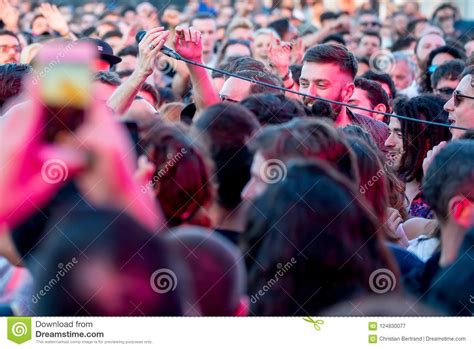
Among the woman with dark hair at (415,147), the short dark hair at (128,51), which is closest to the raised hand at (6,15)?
the short dark hair at (128,51)

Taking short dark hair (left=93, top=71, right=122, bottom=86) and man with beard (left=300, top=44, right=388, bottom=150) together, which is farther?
man with beard (left=300, top=44, right=388, bottom=150)

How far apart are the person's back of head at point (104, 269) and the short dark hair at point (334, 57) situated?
7.43 feet

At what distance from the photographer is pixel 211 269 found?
119 inches

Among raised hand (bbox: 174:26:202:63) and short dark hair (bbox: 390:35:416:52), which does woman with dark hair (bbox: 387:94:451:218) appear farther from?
short dark hair (bbox: 390:35:416:52)

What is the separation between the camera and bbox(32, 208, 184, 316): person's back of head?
8.77 feet

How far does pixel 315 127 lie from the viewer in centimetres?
323

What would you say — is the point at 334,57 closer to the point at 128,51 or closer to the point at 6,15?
the point at 128,51

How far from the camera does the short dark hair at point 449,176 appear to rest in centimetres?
321

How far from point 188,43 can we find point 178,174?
119 cm

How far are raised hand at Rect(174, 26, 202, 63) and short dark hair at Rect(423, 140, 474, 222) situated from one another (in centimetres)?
134

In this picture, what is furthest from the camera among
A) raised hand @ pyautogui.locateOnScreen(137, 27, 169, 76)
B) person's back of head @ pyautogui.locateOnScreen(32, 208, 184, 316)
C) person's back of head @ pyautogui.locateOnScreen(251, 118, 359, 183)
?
raised hand @ pyautogui.locateOnScreen(137, 27, 169, 76)

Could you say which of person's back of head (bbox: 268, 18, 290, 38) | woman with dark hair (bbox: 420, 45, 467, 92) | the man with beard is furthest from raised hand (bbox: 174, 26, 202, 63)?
person's back of head (bbox: 268, 18, 290, 38)

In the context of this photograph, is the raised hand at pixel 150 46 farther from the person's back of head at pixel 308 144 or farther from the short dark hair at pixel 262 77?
the person's back of head at pixel 308 144
